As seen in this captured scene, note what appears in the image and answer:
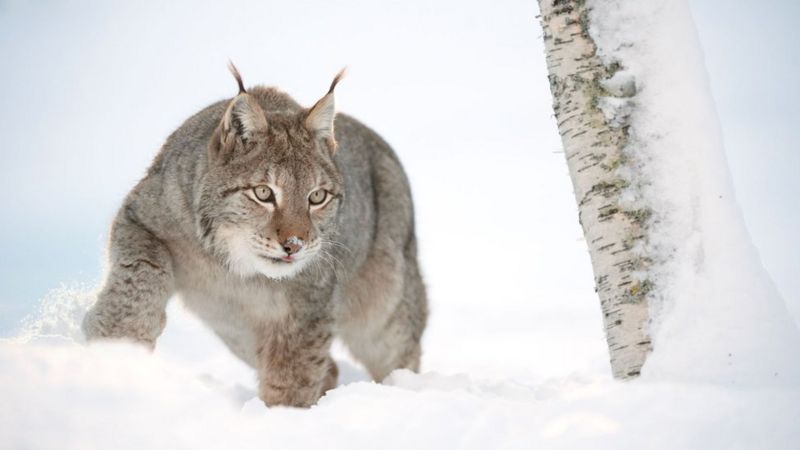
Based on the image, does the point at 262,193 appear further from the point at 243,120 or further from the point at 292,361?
the point at 292,361

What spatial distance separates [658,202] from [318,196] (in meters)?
1.94

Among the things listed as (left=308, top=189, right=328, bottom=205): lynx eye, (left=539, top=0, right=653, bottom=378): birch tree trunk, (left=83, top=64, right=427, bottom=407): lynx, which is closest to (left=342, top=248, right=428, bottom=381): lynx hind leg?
(left=83, top=64, right=427, bottom=407): lynx

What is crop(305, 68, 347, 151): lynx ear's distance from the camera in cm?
464

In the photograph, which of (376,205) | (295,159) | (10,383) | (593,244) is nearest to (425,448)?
(593,244)

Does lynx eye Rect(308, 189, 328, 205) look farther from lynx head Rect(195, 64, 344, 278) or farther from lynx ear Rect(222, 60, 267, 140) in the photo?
lynx ear Rect(222, 60, 267, 140)

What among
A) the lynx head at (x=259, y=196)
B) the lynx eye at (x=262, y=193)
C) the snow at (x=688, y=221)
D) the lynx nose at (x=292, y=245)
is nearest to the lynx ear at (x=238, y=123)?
the lynx head at (x=259, y=196)

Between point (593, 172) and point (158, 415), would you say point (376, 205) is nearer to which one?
point (593, 172)

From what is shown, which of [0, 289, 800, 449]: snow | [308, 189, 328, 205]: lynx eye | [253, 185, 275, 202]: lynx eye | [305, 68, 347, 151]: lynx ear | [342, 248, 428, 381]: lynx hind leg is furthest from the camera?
[342, 248, 428, 381]: lynx hind leg

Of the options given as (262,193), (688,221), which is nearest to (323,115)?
(262,193)

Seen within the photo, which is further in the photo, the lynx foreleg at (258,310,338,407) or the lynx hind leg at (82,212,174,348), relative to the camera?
the lynx foreleg at (258,310,338,407)

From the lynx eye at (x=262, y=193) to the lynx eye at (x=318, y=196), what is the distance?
0.26 meters

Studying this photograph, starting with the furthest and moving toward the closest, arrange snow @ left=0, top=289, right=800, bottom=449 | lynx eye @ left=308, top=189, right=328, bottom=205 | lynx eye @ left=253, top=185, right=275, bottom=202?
lynx eye @ left=308, top=189, right=328, bottom=205 → lynx eye @ left=253, top=185, right=275, bottom=202 → snow @ left=0, top=289, right=800, bottom=449

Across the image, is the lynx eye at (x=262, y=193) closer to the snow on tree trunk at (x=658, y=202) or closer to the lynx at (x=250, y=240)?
the lynx at (x=250, y=240)

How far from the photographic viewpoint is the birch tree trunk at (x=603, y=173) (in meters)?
3.69
